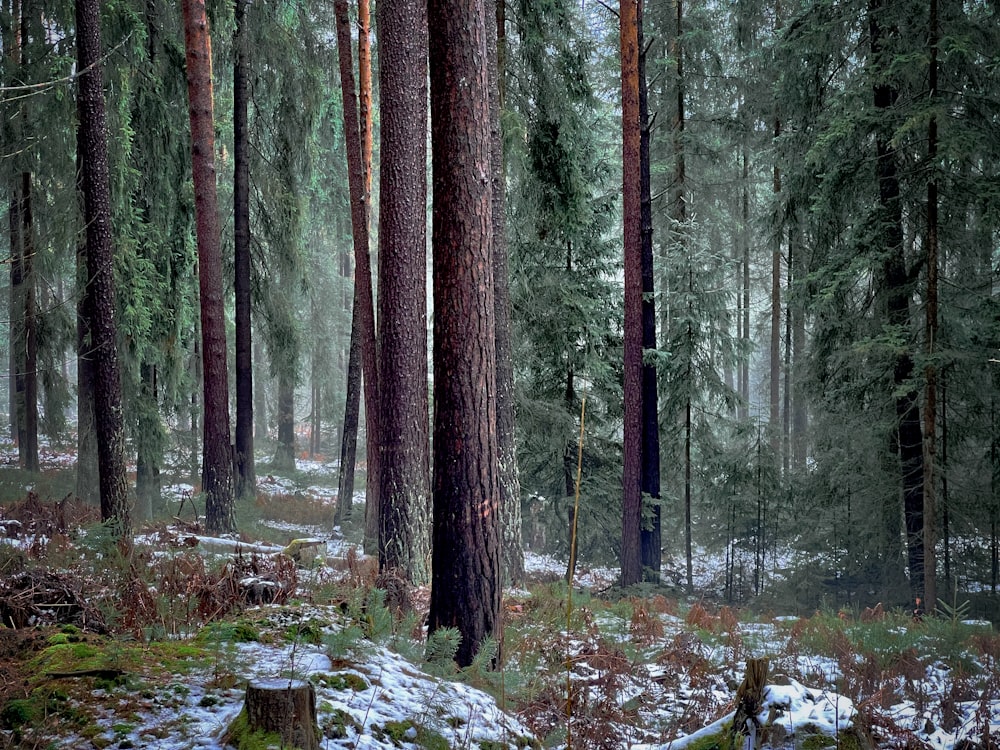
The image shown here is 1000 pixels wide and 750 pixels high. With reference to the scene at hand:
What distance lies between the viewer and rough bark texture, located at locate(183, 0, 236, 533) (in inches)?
435

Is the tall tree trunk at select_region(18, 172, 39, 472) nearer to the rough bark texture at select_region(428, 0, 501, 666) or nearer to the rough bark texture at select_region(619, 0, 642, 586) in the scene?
the rough bark texture at select_region(428, 0, 501, 666)

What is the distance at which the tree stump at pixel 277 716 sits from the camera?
9.00ft

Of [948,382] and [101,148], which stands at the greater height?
[101,148]

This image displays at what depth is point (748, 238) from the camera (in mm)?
19531

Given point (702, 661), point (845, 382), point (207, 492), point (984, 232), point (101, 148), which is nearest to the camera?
point (702, 661)

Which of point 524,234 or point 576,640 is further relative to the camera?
point 524,234

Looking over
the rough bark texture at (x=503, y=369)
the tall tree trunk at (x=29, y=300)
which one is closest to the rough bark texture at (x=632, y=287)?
the rough bark texture at (x=503, y=369)

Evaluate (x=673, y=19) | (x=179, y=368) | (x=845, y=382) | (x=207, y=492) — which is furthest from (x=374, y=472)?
(x=673, y=19)

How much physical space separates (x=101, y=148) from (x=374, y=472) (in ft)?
20.8

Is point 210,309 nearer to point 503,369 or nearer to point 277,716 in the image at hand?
point 503,369

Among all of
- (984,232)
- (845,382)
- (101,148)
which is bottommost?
(845,382)

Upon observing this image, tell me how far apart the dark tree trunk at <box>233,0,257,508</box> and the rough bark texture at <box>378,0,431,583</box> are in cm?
884

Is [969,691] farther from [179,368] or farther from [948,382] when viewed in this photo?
[179,368]

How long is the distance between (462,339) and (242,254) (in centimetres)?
1255
